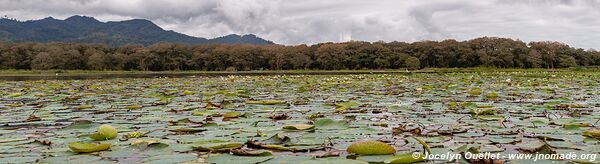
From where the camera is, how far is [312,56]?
82438 millimetres

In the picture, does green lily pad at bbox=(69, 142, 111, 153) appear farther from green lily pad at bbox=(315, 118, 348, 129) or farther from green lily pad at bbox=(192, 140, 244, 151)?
green lily pad at bbox=(315, 118, 348, 129)

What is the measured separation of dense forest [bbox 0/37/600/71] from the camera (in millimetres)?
71875

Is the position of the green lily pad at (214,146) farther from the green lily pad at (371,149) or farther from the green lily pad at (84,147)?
the green lily pad at (371,149)

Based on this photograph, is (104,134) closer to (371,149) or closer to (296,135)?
(296,135)

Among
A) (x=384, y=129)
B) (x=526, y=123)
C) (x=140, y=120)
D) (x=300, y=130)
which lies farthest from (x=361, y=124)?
(x=140, y=120)

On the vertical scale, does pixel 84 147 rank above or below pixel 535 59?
below

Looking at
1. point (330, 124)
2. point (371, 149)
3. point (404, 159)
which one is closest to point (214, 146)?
point (371, 149)

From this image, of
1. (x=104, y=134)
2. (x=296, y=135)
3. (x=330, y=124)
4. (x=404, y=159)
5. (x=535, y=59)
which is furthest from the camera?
(x=535, y=59)

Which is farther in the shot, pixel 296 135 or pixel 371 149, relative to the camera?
pixel 296 135

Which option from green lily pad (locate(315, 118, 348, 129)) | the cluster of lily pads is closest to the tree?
the cluster of lily pads

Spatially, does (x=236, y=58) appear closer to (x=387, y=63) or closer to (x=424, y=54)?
(x=387, y=63)

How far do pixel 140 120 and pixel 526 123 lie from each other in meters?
4.47

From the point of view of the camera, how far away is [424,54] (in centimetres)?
7581

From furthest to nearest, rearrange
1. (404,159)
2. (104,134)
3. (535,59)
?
1. (535,59)
2. (104,134)
3. (404,159)
